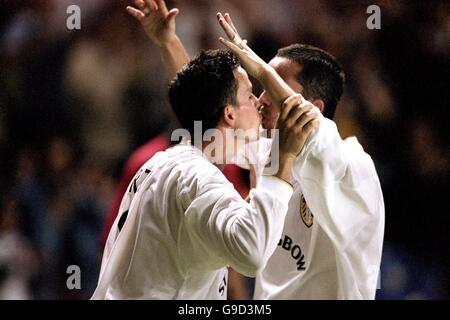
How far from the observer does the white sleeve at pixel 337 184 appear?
2.25 metres

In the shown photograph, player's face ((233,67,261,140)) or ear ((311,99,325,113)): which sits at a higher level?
ear ((311,99,325,113))

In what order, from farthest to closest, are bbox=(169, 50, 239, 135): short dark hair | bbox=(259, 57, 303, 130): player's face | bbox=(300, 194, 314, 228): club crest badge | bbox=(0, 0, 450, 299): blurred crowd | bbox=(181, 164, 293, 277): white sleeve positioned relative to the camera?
bbox=(0, 0, 450, 299): blurred crowd
bbox=(259, 57, 303, 130): player's face
bbox=(300, 194, 314, 228): club crest badge
bbox=(169, 50, 239, 135): short dark hair
bbox=(181, 164, 293, 277): white sleeve

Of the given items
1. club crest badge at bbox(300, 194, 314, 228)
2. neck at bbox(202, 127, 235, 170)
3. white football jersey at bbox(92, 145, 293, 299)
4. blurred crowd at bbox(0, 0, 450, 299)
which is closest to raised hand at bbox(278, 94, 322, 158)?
white football jersey at bbox(92, 145, 293, 299)

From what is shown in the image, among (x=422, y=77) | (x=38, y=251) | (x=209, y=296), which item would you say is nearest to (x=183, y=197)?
(x=209, y=296)

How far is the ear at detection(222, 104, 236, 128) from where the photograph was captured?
2400 millimetres

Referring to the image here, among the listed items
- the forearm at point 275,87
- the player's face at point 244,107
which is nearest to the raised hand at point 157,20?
the player's face at point 244,107

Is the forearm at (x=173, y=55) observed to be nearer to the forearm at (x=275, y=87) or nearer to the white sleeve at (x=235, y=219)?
the forearm at (x=275, y=87)

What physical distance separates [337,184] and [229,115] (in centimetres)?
39

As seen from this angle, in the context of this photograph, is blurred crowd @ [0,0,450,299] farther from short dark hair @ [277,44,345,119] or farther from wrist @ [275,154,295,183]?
wrist @ [275,154,295,183]

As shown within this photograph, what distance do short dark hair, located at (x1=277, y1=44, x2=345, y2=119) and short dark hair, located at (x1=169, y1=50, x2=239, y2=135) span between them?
0.43 meters

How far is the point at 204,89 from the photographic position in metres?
2.37
